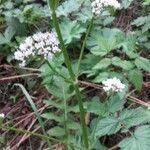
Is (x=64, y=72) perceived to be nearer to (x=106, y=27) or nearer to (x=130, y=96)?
(x=130, y=96)

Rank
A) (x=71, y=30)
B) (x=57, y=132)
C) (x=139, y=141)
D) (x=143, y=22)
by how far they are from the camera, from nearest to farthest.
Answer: (x=139, y=141) < (x=57, y=132) < (x=71, y=30) < (x=143, y=22)

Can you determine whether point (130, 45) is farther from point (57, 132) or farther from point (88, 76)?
point (57, 132)

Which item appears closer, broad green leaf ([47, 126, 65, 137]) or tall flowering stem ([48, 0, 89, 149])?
tall flowering stem ([48, 0, 89, 149])

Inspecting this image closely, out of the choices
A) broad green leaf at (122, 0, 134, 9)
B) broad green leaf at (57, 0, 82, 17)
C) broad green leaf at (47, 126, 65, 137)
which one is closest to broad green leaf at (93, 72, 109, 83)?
broad green leaf at (47, 126, 65, 137)

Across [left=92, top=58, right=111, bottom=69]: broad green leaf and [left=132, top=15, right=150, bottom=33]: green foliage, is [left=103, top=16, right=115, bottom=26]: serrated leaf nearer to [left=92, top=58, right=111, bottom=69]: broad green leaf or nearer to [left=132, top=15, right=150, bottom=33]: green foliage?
[left=132, top=15, right=150, bottom=33]: green foliage

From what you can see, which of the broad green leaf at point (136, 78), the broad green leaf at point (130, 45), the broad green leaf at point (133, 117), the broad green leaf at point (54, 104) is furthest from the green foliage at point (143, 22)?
the broad green leaf at point (133, 117)

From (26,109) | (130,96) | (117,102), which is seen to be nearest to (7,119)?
(26,109)

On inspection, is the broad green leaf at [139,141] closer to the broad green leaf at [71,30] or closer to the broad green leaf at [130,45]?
the broad green leaf at [130,45]

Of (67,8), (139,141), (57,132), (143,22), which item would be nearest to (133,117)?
(139,141)
